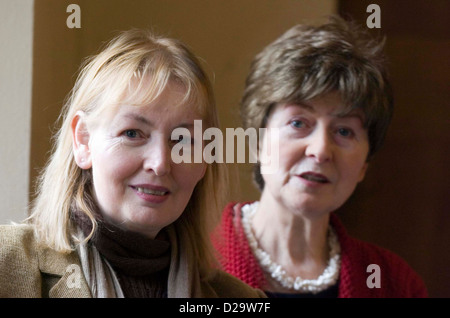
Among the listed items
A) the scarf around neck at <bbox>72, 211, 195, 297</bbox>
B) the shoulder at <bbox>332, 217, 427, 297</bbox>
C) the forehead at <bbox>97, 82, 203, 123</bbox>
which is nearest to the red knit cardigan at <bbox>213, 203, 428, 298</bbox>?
the shoulder at <bbox>332, 217, 427, 297</bbox>

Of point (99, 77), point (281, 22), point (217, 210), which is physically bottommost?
point (217, 210)

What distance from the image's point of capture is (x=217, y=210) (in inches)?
36.7

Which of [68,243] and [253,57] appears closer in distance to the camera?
[68,243]

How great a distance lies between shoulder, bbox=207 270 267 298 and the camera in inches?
36.3

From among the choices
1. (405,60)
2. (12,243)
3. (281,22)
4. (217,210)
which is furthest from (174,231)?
(405,60)

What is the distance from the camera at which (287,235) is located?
39.8 inches

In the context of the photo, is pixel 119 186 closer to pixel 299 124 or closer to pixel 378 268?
pixel 299 124

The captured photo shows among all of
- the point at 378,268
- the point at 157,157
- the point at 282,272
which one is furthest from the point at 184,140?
the point at 378,268

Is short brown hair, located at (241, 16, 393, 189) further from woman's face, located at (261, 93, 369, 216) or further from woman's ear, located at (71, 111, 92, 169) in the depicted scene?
woman's ear, located at (71, 111, 92, 169)

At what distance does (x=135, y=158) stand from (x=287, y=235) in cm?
31

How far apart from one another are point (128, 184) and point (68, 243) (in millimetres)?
110

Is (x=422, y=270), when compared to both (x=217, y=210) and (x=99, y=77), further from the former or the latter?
(x=99, y=77)

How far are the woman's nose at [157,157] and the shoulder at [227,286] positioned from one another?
19cm

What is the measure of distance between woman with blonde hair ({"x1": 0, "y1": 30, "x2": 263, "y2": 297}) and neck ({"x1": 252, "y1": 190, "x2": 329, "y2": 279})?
0.55 ft
